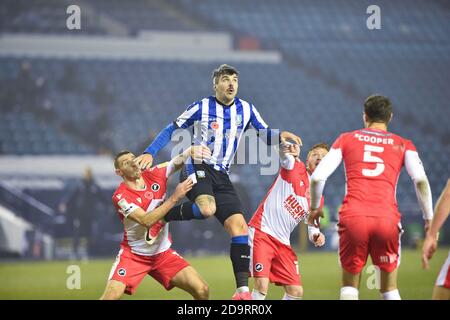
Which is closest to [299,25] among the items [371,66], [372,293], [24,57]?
[371,66]

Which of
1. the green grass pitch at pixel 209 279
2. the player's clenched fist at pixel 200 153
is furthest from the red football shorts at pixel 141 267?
the green grass pitch at pixel 209 279

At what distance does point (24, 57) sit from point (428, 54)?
34.8 ft

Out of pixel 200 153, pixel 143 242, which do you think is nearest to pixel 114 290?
pixel 143 242

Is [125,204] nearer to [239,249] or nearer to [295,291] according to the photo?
[239,249]

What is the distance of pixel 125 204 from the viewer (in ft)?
24.9

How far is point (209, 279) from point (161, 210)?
7.05 metres

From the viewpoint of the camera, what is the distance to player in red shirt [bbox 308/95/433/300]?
6.25 m

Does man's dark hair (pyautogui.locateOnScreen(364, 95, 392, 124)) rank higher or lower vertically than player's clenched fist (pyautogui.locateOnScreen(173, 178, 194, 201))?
higher

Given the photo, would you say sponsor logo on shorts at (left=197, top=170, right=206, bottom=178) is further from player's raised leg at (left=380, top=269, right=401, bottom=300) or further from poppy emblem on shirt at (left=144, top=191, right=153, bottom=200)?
player's raised leg at (left=380, top=269, right=401, bottom=300)

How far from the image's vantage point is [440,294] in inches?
221

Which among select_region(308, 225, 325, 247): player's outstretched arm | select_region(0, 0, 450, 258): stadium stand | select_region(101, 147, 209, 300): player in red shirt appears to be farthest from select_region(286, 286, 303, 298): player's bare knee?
select_region(0, 0, 450, 258): stadium stand

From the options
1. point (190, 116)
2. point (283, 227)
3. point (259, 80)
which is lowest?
point (283, 227)

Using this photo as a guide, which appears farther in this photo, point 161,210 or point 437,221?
point 161,210
